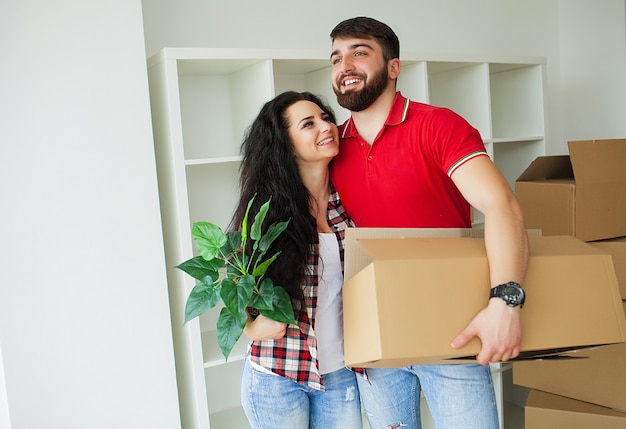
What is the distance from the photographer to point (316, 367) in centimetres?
161

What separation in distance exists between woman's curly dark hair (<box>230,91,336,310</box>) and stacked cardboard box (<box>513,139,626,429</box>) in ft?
3.42

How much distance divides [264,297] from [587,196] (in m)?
1.46

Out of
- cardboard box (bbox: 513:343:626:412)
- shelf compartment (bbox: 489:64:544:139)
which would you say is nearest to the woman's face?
cardboard box (bbox: 513:343:626:412)

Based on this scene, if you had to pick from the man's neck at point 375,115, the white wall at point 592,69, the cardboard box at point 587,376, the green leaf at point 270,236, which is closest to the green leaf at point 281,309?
the green leaf at point 270,236

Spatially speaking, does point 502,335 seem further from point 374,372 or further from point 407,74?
point 407,74

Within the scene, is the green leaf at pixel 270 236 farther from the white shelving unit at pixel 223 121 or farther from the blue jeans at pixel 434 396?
the white shelving unit at pixel 223 121

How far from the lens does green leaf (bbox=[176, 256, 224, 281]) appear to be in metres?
1.42

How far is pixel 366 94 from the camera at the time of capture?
1707 mm

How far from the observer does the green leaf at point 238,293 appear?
4.41ft

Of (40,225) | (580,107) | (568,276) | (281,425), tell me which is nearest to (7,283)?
(40,225)

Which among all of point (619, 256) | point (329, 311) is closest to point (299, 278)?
point (329, 311)

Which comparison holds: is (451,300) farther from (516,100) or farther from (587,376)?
(516,100)

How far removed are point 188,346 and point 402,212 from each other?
0.92m

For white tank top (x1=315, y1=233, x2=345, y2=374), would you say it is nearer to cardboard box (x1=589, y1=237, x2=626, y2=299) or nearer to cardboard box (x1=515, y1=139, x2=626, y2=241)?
cardboard box (x1=515, y1=139, x2=626, y2=241)
